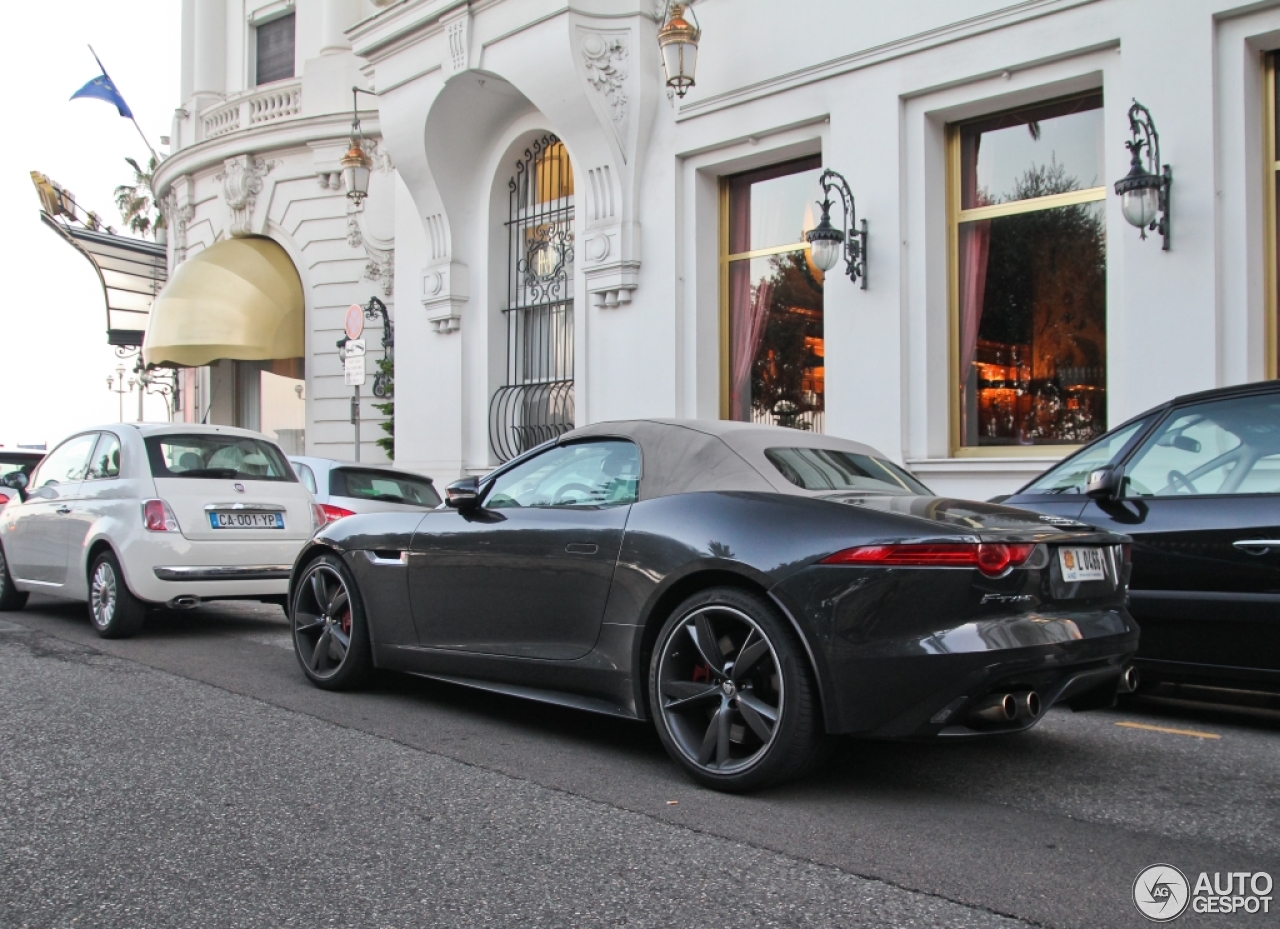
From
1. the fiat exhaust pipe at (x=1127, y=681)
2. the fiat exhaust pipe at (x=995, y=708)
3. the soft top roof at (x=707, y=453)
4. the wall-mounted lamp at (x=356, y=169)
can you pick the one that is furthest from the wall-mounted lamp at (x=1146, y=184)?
the wall-mounted lamp at (x=356, y=169)

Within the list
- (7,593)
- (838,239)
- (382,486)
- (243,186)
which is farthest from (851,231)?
(243,186)

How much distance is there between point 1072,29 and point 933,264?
2248 millimetres

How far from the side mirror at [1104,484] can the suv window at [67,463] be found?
23.9 feet

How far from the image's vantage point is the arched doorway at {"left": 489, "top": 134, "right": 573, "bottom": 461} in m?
14.8

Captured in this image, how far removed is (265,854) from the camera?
3.56 meters

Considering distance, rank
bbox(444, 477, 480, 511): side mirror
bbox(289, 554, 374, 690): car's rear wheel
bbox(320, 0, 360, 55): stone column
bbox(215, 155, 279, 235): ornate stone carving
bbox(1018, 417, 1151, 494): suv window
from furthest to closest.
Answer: bbox(215, 155, 279, 235): ornate stone carving → bbox(320, 0, 360, 55): stone column → bbox(289, 554, 374, 690): car's rear wheel → bbox(1018, 417, 1151, 494): suv window → bbox(444, 477, 480, 511): side mirror

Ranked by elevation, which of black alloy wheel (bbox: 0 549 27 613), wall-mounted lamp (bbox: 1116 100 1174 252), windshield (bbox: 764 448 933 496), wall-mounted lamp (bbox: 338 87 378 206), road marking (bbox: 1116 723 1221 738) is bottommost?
road marking (bbox: 1116 723 1221 738)

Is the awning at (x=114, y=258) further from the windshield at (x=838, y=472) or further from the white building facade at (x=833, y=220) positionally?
the windshield at (x=838, y=472)

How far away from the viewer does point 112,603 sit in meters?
8.41

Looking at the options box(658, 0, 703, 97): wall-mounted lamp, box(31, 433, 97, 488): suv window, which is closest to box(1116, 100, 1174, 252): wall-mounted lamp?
box(658, 0, 703, 97): wall-mounted lamp

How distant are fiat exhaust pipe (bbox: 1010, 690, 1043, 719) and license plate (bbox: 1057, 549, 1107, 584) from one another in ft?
1.43

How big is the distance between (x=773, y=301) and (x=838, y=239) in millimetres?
1790

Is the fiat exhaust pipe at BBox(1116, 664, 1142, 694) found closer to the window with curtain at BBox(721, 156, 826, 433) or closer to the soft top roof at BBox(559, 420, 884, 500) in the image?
the soft top roof at BBox(559, 420, 884, 500)

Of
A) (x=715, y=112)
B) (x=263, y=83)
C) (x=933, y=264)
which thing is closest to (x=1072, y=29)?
(x=933, y=264)
